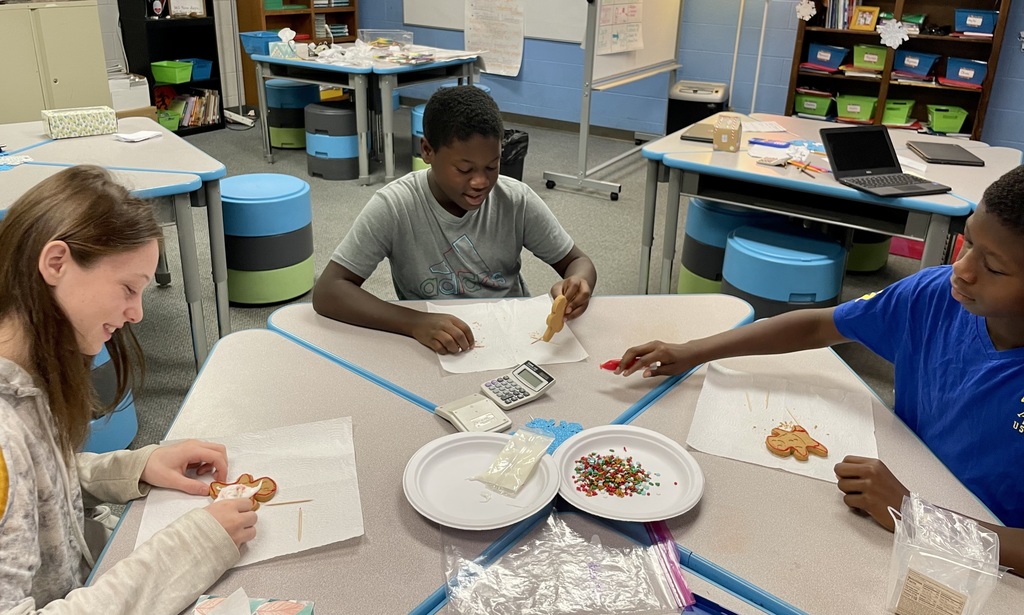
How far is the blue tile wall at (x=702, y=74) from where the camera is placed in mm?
4695

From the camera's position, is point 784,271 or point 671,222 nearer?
point 784,271

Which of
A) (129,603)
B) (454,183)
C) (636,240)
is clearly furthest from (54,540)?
(636,240)

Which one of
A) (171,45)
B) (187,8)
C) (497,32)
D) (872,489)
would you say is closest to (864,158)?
(872,489)

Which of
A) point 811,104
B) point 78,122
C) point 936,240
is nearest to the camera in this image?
point 936,240

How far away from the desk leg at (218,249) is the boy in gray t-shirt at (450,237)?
88cm

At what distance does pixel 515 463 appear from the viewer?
3.61 ft

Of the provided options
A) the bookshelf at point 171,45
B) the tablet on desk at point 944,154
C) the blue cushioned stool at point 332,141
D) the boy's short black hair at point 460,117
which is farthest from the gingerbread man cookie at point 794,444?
the bookshelf at point 171,45

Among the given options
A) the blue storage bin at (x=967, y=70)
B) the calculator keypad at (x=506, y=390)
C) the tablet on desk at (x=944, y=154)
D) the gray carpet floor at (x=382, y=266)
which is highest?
the blue storage bin at (x=967, y=70)

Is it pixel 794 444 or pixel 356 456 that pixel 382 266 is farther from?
pixel 794 444

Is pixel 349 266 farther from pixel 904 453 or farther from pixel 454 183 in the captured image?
pixel 904 453

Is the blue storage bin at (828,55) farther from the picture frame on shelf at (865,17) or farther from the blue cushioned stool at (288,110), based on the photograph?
the blue cushioned stool at (288,110)

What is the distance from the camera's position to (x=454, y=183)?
1706 mm

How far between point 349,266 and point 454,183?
30cm

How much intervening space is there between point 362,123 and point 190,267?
2.37 meters
